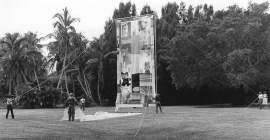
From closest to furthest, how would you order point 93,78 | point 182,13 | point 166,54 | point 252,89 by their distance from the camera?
point 252,89 < point 166,54 < point 93,78 < point 182,13

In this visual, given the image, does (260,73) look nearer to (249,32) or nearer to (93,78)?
(249,32)

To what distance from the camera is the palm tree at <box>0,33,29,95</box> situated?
52778mm

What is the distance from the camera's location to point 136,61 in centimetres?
2989

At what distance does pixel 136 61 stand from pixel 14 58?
91.8 ft

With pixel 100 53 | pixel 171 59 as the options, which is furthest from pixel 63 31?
pixel 171 59

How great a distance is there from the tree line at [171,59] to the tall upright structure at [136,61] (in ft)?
39.8

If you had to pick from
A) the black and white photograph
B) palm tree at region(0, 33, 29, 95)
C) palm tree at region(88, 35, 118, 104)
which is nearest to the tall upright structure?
the black and white photograph

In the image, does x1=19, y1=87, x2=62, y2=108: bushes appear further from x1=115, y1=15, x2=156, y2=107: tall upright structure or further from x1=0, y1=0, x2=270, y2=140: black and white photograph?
x1=115, y1=15, x2=156, y2=107: tall upright structure

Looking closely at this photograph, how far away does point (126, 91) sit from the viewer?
30562 millimetres

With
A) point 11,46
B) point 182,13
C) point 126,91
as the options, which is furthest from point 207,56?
point 11,46

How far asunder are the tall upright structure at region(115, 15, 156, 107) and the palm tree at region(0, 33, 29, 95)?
25823mm

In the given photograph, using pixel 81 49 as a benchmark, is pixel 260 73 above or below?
below

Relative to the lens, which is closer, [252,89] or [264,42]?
[264,42]

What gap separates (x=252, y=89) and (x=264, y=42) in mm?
6614
